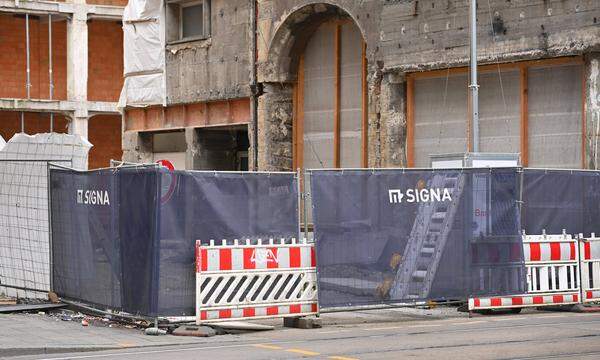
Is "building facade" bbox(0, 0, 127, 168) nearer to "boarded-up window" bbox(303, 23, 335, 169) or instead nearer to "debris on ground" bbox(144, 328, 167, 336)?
"boarded-up window" bbox(303, 23, 335, 169)

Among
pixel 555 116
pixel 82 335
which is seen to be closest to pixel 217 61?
pixel 555 116

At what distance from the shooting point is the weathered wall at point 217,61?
107 feet

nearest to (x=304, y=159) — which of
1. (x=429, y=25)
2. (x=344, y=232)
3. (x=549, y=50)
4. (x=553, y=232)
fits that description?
(x=429, y=25)

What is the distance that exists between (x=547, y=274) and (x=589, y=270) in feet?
3.12

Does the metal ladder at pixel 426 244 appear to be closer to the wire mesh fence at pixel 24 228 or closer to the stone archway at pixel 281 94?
the wire mesh fence at pixel 24 228

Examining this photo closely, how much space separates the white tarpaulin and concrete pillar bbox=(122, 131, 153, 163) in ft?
3.73

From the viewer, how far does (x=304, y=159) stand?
31594mm

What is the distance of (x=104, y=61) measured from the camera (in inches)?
2216

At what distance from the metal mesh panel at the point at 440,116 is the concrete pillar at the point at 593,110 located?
11.5ft

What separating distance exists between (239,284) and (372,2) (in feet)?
43.9

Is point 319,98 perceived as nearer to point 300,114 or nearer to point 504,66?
point 300,114

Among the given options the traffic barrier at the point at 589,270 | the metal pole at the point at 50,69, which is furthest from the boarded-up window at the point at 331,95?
the metal pole at the point at 50,69

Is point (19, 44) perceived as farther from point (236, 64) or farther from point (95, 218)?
point (95, 218)

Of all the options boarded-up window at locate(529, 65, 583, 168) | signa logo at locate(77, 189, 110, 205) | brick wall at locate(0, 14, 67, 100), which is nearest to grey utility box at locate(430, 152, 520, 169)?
boarded-up window at locate(529, 65, 583, 168)
